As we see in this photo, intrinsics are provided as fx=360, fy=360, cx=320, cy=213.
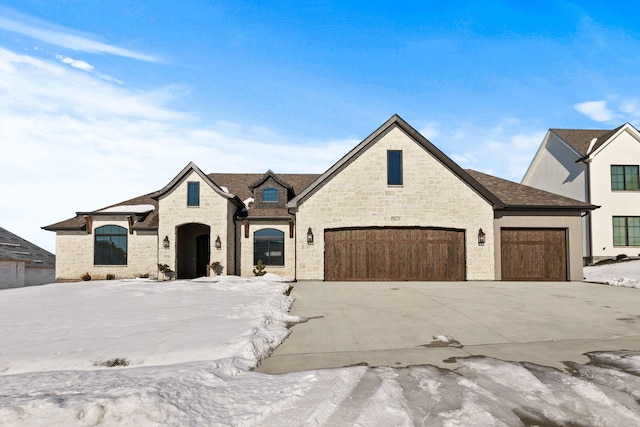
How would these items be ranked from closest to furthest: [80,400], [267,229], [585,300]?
[80,400] → [585,300] → [267,229]

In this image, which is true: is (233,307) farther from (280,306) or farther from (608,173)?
(608,173)

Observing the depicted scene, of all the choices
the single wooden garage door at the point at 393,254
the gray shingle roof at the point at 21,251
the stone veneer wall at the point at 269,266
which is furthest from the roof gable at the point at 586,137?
the gray shingle roof at the point at 21,251

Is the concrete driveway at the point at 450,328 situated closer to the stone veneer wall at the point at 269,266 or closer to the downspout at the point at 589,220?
the stone veneer wall at the point at 269,266

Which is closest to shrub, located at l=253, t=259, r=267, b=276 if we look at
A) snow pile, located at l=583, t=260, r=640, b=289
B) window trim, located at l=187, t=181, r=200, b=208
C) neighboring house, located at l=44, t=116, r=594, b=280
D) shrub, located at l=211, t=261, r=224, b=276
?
shrub, located at l=211, t=261, r=224, b=276

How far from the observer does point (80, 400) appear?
321 cm

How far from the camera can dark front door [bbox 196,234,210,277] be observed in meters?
21.5

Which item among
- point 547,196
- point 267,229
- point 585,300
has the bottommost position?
point 585,300

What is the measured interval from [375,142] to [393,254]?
5079mm

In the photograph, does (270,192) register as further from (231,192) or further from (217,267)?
(217,267)

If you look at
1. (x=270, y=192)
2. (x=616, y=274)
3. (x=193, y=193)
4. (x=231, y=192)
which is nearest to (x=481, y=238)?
(x=616, y=274)

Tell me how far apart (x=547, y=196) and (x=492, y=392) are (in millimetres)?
16294

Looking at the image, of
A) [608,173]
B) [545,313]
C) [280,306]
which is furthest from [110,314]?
[608,173]

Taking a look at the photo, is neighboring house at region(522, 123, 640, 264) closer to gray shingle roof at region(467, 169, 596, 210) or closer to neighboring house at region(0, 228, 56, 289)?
gray shingle roof at region(467, 169, 596, 210)

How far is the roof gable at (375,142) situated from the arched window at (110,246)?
33.2ft
